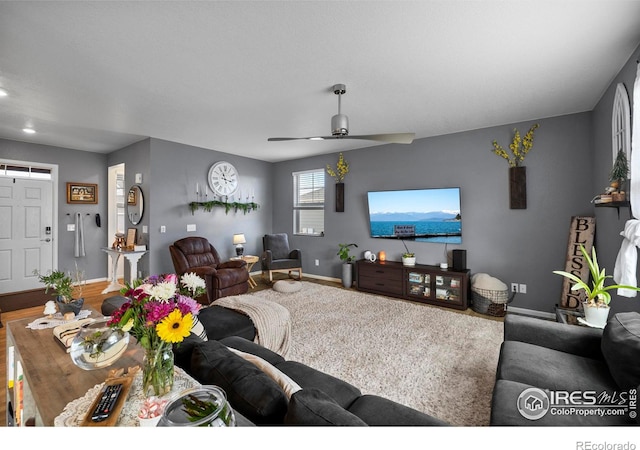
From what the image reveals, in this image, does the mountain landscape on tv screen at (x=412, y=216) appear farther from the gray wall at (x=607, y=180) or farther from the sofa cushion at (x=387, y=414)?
the sofa cushion at (x=387, y=414)

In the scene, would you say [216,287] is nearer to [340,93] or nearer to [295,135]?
[295,135]

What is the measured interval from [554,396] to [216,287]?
3771 millimetres

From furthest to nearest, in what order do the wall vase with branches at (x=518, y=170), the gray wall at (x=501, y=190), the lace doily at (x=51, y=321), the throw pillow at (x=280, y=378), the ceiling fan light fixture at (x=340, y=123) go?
the wall vase with branches at (x=518, y=170) < the gray wall at (x=501, y=190) < the ceiling fan light fixture at (x=340, y=123) < the lace doily at (x=51, y=321) < the throw pillow at (x=280, y=378)

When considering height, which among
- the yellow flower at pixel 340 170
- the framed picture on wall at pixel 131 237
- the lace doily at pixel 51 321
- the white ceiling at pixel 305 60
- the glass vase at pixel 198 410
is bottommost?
the lace doily at pixel 51 321

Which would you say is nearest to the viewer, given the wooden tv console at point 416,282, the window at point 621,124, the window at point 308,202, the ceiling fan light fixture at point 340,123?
the window at point 621,124

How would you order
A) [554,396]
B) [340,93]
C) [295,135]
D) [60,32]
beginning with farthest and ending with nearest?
[295,135] < [340,93] < [60,32] < [554,396]

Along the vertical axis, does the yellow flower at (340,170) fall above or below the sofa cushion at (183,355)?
above

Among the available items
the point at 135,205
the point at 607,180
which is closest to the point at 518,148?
the point at 607,180

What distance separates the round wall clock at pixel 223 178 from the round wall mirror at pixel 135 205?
1189mm

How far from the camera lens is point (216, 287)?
4.05m

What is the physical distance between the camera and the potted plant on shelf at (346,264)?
5.16 meters

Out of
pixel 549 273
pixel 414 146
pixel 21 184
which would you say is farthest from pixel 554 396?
pixel 21 184

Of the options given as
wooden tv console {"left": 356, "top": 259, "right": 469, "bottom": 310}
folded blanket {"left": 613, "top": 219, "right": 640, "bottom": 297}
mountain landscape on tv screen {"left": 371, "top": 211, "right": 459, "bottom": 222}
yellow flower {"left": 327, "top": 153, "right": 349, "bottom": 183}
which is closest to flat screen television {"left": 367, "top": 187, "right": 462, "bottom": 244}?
mountain landscape on tv screen {"left": 371, "top": 211, "right": 459, "bottom": 222}

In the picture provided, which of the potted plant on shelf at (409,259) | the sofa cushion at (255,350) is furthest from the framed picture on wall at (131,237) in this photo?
the potted plant on shelf at (409,259)
